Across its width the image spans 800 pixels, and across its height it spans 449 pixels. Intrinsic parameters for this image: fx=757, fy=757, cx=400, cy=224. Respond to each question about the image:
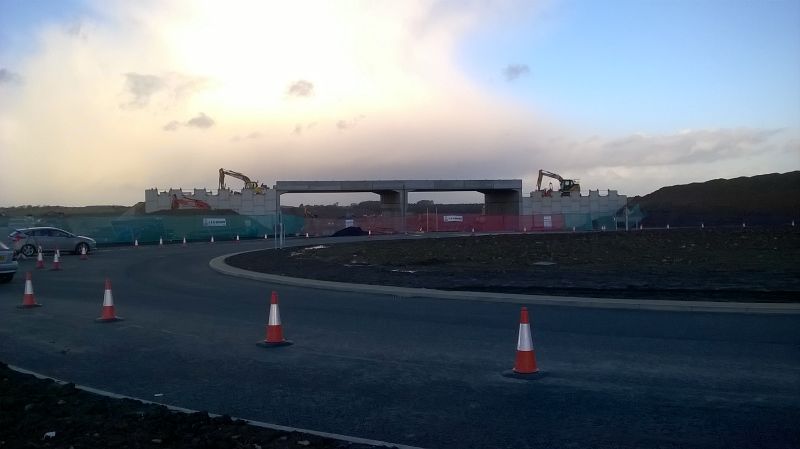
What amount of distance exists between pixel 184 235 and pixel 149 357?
47.1 metres

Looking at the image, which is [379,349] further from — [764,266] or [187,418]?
[764,266]

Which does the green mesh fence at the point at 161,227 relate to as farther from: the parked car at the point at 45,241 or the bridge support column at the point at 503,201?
the bridge support column at the point at 503,201

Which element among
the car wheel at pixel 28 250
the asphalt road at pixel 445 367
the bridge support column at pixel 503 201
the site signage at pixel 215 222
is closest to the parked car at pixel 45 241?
the car wheel at pixel 28 250

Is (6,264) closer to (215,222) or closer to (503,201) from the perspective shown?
(215,222)

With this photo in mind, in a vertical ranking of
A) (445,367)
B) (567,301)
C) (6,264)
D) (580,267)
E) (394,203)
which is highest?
(394,203)

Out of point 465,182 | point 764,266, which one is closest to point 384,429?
point 764,266

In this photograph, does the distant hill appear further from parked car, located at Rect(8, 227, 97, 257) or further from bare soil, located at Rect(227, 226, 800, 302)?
parked car, located at Rect(8, 227, 97, 257)

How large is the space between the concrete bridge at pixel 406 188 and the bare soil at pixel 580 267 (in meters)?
35.6

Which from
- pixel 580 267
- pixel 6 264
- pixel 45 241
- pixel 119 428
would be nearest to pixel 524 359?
pixel 119 428

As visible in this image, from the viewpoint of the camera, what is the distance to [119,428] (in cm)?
679

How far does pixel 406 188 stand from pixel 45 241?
4702 cm

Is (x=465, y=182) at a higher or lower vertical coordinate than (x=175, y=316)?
higher

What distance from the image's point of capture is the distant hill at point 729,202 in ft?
304

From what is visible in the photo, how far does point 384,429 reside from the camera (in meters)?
7.09
